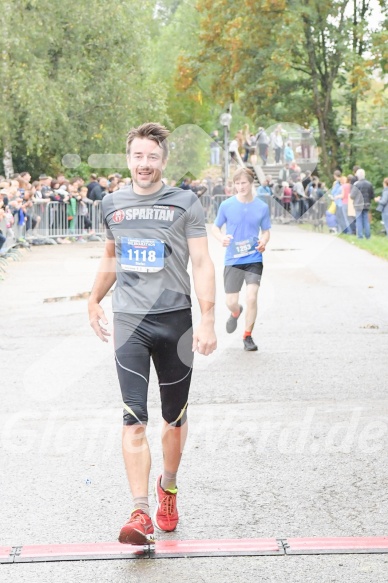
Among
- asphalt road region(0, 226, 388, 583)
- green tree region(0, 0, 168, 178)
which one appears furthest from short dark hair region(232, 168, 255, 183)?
green tree region(0, 0, 168, 178)

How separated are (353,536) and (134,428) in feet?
3.38

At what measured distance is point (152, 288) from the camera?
5.03m

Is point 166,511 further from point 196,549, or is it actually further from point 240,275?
point 240,275

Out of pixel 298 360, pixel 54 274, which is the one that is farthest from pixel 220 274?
pixel 298 360

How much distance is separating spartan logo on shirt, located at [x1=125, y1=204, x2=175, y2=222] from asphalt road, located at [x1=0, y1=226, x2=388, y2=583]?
4.47ft

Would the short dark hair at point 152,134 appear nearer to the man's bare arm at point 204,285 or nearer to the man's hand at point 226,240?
the man's bare arm at point 204,285

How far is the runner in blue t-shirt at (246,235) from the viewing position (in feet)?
35.2

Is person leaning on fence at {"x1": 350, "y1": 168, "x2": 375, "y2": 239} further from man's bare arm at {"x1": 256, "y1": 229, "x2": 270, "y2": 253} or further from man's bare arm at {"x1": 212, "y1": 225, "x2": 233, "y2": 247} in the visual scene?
man's bare arm at {"x1": 256, "y1": 229, "x2": 270, "y2": 253}

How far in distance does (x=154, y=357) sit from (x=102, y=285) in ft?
1.42

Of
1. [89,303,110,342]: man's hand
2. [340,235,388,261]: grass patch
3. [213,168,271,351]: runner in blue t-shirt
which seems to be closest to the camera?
[89,303,110,342]: man's hand

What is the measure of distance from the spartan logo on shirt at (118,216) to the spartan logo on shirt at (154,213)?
0.04m

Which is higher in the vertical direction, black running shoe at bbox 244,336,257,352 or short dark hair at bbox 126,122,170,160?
short dark hair at bbox 126,122,170,160

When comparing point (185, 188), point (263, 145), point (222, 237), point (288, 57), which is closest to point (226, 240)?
point (222, 237)

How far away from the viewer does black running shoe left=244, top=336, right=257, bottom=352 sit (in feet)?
35.8
